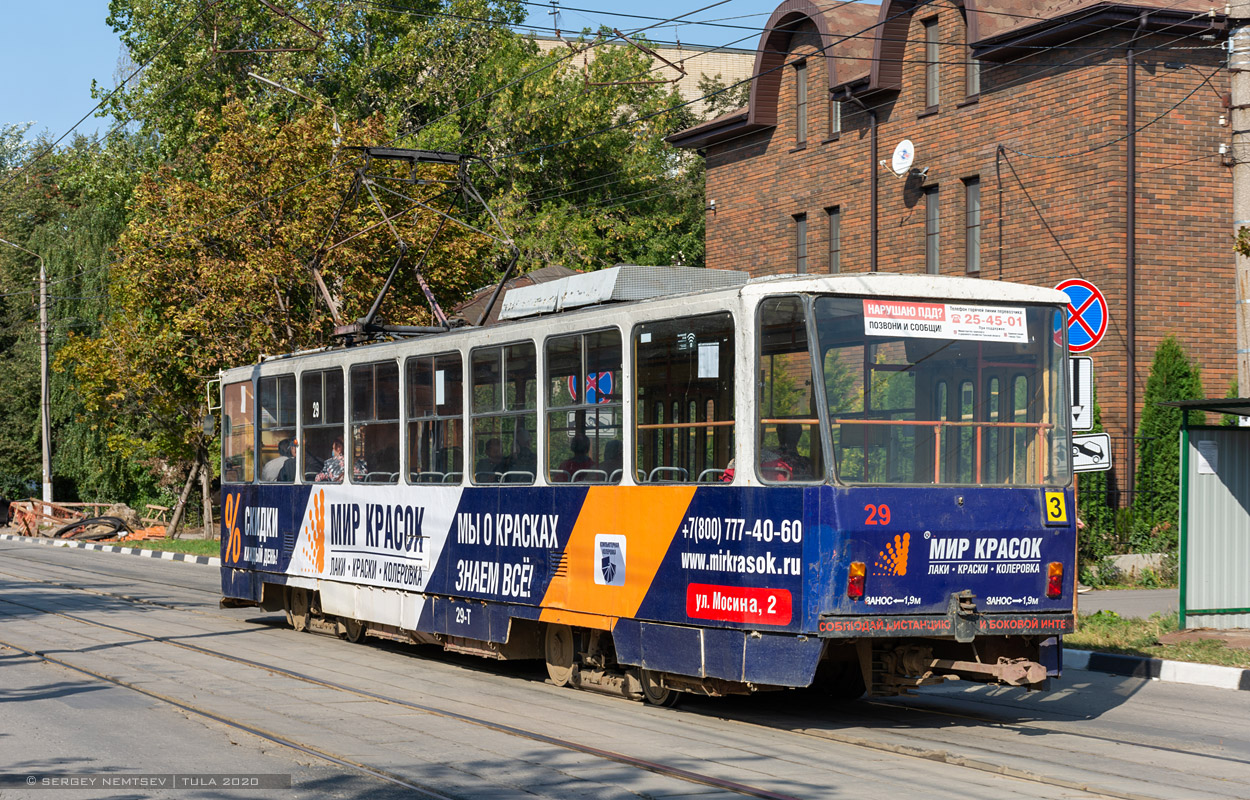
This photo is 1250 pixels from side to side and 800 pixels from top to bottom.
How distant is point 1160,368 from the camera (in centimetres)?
2277

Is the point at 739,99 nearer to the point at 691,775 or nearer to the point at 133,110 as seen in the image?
the point at 133,110

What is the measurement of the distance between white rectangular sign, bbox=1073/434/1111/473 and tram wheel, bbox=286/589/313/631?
8212 mm

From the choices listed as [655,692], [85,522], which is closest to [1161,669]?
[655,692]

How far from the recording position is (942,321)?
9.48 metres

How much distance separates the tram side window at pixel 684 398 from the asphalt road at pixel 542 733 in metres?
1.72

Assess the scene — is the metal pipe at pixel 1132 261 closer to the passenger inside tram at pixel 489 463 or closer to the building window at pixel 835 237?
the building window at pixel 835 237

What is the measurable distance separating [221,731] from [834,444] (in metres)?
4.19

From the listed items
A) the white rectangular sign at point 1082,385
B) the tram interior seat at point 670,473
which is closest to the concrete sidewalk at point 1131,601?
the white rectangular sign at point 1082,385

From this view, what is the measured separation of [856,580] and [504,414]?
390 centimetres

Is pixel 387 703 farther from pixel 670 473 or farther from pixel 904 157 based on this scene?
pixel 904 157

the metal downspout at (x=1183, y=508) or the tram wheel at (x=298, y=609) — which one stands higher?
the metal downspout at (x=1183, y=508)

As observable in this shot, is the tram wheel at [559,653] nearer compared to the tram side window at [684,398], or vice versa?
the tram side window at [684,398]

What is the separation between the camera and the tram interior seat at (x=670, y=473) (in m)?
9.85

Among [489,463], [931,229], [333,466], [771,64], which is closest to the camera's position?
[489,463]
